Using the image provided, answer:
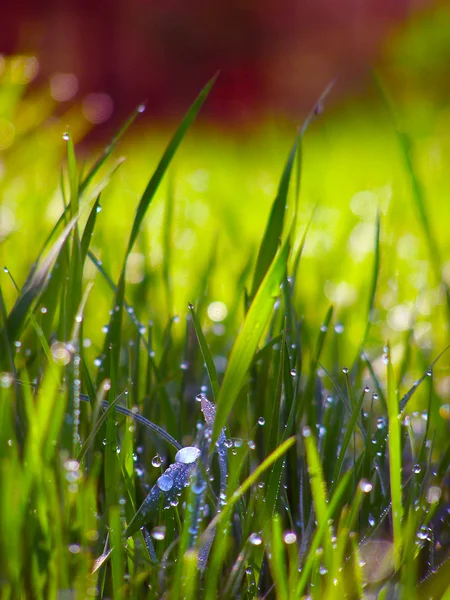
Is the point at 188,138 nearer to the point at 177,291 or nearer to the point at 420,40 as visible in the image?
the point at 420,40

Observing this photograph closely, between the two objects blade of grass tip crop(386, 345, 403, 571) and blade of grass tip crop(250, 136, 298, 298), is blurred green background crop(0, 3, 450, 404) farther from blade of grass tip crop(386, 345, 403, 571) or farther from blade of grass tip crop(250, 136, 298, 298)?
blade of grass tip crop(386, 345, 403, 571)

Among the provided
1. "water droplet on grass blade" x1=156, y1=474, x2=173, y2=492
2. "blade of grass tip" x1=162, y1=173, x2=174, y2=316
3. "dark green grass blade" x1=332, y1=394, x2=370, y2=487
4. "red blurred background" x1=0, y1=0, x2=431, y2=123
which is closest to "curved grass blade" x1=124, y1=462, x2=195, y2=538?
"water droplet on grass blade" x1=156, y1=474, x2=173, y2=492

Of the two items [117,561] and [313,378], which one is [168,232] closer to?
[313,378]

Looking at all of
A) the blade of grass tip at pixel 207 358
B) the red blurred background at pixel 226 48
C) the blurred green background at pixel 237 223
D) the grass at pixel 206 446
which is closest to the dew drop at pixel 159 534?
the grass at pixel 206 446

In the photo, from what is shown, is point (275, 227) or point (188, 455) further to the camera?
point (275, 227)

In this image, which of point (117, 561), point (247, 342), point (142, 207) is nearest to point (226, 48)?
point (142, 207)

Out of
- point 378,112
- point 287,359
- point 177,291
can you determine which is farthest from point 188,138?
point 287,359
